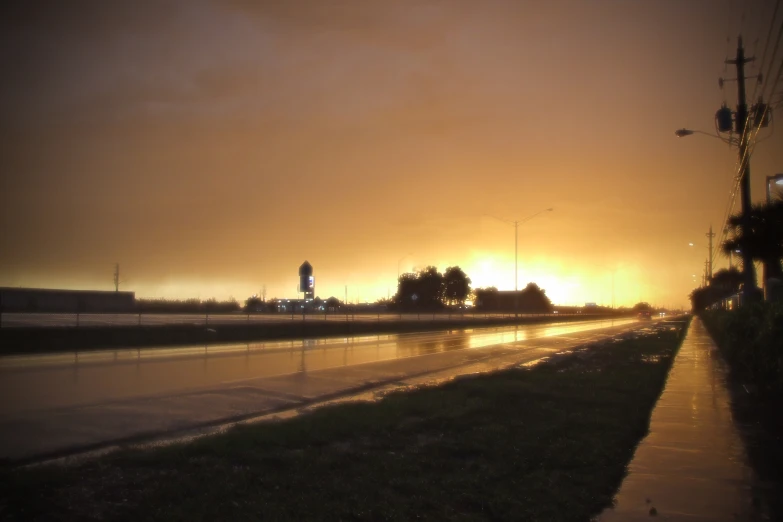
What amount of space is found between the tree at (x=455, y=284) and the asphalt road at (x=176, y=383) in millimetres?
108890

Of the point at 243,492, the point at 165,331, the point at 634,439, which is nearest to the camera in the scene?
the point at 243,492

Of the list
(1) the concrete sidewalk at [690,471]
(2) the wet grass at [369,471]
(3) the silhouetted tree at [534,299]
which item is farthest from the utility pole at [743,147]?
(3) the silhouetted tree at [534,299]

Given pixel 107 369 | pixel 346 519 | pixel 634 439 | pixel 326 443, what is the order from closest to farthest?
pixel 346 519
pixel 326 443
pixel 634 439
pixel 107 369

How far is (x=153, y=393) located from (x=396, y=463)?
26.6ft

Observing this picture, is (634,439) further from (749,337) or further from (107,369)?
(107,369)

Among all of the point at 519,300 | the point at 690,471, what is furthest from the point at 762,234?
the point at 519,300

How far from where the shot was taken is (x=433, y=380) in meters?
17.7

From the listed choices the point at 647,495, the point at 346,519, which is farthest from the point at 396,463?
the point at 647,495

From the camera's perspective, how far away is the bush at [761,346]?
36.7 feet

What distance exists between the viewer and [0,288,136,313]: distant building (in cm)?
7344

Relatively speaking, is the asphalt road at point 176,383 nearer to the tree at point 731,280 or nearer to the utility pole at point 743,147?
the utility pole at point 743,147

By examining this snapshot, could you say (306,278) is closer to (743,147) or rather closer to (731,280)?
(743,147)

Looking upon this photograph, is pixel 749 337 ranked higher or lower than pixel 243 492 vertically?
higher

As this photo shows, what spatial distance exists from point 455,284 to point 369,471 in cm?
13162
